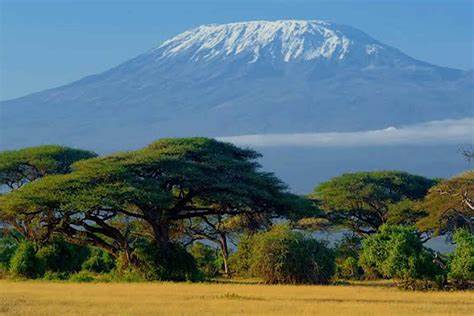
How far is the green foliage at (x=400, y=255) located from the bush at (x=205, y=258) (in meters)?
15.2

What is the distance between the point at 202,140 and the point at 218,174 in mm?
3077

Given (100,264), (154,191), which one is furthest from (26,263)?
(100,264)

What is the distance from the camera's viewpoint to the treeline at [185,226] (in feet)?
A: 136

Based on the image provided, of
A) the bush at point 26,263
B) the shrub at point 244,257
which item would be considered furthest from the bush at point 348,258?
the bush at point 26,263

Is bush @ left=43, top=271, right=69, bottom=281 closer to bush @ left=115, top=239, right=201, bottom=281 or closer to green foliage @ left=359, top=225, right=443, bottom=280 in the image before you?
bush @ left=115, top=239, right=201, bottom=281

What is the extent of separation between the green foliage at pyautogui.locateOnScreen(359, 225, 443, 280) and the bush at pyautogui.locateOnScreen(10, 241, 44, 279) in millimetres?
15448

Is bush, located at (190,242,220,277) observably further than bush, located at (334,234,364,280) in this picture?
Yes

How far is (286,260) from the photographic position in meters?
42.2

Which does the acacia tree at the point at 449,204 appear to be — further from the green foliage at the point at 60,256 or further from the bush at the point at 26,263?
the bush at the point at 26,263

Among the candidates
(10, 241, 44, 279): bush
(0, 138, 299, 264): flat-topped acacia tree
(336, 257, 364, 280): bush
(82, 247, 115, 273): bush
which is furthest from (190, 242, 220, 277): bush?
→ (10, 241, 44, 279): bush

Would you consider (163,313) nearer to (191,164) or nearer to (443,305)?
(443,305)

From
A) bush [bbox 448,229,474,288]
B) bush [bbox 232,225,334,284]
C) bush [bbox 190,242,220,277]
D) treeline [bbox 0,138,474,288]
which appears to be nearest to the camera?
bush [bbox 448,229,474,288]

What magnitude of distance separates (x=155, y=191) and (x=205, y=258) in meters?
15.5

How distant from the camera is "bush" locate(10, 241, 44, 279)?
148ft
